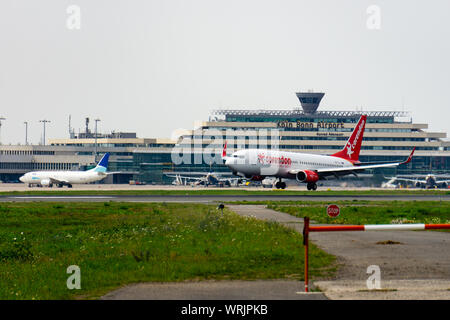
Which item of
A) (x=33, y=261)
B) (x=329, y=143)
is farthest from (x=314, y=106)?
(x=33, y=261)

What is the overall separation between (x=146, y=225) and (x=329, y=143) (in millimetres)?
157915

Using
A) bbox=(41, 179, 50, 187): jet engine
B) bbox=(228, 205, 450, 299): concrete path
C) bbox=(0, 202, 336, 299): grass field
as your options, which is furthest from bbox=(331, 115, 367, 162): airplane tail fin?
bbox=(228, 205, 450, 299): concrete path

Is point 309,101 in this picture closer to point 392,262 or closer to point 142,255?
point 142,255

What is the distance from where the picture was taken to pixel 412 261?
67.4 feet

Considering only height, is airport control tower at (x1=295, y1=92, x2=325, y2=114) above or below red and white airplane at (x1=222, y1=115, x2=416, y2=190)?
above

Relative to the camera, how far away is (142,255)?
2192cm

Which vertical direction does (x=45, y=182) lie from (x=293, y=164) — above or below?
below

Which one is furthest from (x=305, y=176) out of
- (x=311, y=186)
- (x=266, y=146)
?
(x=266, y=146)

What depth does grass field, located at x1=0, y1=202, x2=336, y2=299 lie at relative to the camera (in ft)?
59.2

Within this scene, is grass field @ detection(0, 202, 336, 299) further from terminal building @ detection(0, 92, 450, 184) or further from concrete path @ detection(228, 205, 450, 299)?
terminal building @ detection(0, 92, 450, 184)

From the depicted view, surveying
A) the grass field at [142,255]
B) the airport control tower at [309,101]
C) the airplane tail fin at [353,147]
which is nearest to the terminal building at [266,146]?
the airport control tower at [309,101]

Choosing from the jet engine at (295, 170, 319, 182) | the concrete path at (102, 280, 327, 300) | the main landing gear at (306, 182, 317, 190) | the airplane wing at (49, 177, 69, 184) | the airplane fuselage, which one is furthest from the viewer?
the airplane wing at (49, 177, 69, 184)

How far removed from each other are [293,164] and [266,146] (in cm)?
9718

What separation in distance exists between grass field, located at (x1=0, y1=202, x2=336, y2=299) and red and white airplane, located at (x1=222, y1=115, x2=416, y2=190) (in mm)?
47418
